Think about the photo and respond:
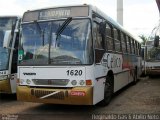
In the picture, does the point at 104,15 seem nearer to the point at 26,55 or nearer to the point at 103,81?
the point at 103,81

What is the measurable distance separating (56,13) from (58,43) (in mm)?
892

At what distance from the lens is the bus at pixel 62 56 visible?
870 centimetres

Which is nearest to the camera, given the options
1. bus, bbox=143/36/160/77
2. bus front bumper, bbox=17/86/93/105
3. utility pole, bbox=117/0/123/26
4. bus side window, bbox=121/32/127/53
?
bus front bumper, bbox=17/86/93/105

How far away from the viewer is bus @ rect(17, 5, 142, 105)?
8.70 metres

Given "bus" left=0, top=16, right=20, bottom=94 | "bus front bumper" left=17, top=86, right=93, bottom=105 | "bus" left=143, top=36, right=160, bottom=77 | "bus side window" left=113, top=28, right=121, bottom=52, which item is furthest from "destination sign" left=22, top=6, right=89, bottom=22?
"bus" left=143, top=36, right=160, bottom=77

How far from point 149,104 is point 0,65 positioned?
200 inches

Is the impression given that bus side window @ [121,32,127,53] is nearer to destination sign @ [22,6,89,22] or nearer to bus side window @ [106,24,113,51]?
bus side window @ [106,24,113,51]

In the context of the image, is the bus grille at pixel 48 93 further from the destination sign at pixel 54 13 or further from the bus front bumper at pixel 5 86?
the bus front bumper at pixel 5 86

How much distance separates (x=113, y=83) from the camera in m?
11.2

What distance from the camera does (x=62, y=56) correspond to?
29.2 feet

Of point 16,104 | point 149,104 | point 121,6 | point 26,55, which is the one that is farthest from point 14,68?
point 121,6

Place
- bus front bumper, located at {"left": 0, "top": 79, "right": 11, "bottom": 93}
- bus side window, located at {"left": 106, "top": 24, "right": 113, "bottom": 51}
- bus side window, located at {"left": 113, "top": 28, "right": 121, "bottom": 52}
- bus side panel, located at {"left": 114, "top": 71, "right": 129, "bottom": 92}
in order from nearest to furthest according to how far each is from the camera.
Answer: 1. bus side window, located at {"left": 106, "top": 24, "right": 113, "bottom": 51}
2. bus front bumper, located at {"left": 0, "top": 79, "right": 11, "bottom": 93}
3. bus side panel, located at {"left": 114, "top": 71, "right": 129, "bottom": 92}
4. bus side window, located at {"left": 113, "top": 28, "right": 121, "bottom": 52}

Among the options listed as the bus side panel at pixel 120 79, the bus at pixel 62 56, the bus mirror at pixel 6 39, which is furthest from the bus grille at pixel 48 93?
the bus side panel at pixel 120 79

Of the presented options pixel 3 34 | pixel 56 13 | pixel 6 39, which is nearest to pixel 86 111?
pixel 56 13
